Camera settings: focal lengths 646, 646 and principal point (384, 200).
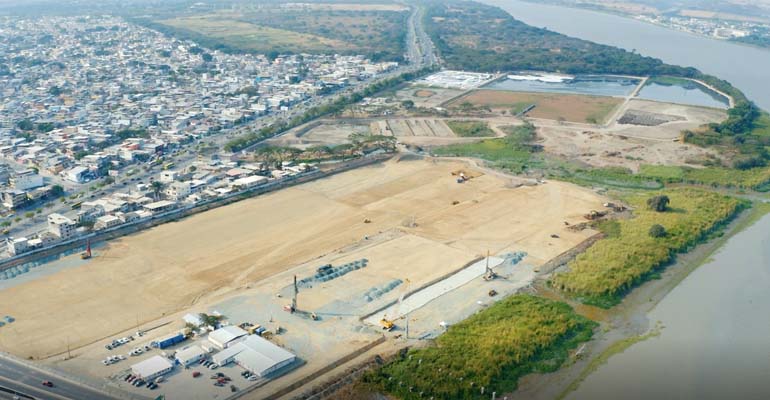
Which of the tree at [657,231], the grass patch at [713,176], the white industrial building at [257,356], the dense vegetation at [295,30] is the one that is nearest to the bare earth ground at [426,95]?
the dense vegetation at [295,30]

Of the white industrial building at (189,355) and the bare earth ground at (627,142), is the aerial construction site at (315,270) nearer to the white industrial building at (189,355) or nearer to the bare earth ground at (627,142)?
the white industrial building at (189,355)

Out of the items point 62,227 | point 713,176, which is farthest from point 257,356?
point 713,176

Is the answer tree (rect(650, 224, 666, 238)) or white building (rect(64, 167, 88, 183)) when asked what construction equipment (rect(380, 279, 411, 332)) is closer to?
tree (rect(650, 224, 666, 238))

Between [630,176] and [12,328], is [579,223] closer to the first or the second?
[630,176]

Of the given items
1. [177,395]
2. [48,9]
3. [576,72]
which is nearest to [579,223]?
[177,395]

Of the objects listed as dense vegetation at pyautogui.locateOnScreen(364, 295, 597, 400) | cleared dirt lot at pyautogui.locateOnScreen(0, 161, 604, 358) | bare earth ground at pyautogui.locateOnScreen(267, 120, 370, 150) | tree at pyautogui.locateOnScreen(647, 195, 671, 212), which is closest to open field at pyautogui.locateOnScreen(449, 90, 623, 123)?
bare earth ground at pyautogui.locateOnScreen(267, 120, 370, 150)
